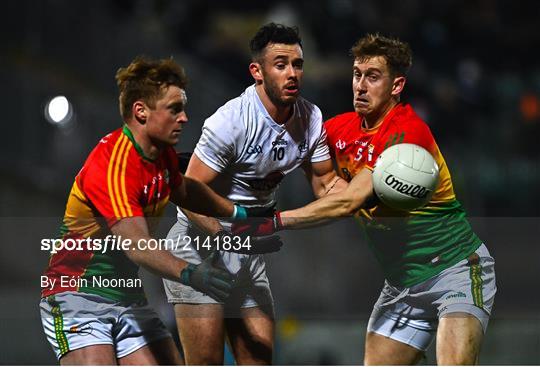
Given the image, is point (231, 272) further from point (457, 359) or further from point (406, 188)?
point (457, 359)

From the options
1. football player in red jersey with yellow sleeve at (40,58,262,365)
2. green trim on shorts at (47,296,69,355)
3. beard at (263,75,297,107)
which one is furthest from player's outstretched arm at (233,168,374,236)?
green trim on shorts at (47,296,69,355)

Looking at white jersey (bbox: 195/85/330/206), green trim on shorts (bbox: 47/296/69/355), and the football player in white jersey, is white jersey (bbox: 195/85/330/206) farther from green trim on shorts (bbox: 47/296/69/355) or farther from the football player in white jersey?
green trim on shorts (bbox: 47/296/69/355)

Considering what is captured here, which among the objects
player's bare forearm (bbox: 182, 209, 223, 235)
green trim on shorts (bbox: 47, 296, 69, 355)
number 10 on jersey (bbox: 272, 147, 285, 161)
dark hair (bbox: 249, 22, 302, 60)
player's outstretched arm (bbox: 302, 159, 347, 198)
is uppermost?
dark hair (bbox: 249, 22, 302, 60)

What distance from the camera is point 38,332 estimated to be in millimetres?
9539

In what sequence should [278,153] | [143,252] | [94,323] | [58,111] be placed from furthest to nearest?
1. [58,111]
2. [278,153]
3. [94,323]
4. [143,252]

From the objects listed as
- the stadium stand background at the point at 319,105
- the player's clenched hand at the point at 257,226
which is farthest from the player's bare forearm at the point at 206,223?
the stadium stand background at the point at 319,105

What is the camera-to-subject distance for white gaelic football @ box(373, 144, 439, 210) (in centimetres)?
731

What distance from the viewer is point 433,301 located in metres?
7.76

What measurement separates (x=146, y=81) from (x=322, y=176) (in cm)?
164

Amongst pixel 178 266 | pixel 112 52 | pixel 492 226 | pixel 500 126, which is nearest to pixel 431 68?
pixel 500 126

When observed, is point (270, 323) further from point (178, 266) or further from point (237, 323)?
point (178, 266)

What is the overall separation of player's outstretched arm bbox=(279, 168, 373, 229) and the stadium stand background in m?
0.83

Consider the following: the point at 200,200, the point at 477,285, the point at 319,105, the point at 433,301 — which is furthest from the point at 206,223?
the point at 319,105

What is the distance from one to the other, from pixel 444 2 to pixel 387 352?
11458 mm
